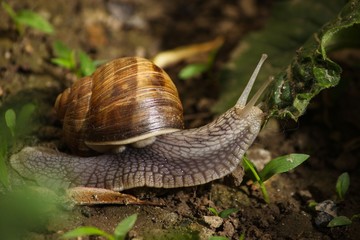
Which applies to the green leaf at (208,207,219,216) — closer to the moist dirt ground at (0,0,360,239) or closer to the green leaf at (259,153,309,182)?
the moist dirt ground at (0,0,360,239)

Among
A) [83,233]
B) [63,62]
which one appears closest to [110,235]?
[83,233]

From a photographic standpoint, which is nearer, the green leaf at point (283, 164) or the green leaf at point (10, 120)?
the green leaf at point (283, 164)

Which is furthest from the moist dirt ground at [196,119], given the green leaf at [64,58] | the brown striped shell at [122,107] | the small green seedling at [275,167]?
the brown striped shell at [122,107]

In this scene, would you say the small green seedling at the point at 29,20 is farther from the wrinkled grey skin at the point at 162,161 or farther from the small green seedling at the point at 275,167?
the small green seedling at the point at 275,167

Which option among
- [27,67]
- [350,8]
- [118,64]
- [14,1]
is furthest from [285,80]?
[14,1]

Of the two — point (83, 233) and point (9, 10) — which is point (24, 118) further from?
point (83, 233)

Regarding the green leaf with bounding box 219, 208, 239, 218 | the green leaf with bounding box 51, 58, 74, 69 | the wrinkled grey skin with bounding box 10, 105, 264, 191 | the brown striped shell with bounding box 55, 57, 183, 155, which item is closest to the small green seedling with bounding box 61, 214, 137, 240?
the wrinkled grey skin with bounding box 10, 105, 264, 191
